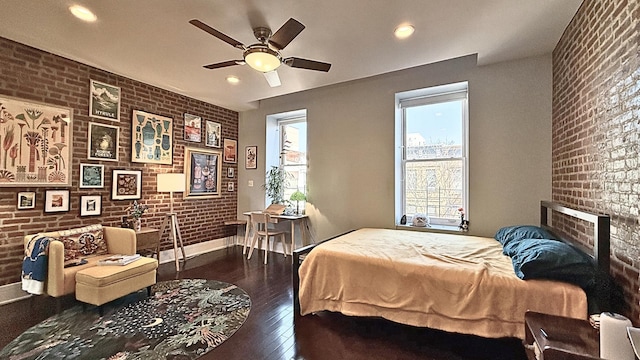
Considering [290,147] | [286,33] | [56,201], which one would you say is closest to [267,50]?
[286,33]

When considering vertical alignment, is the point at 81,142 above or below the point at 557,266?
above

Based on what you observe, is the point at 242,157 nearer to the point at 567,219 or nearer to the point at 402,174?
the point at 402,174

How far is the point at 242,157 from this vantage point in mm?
5656

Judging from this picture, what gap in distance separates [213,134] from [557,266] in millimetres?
5143

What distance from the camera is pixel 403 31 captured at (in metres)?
2.64

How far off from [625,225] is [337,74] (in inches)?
123

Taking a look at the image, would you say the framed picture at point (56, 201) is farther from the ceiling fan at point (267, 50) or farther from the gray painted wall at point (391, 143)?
the gray painted wall at point (391, 143)

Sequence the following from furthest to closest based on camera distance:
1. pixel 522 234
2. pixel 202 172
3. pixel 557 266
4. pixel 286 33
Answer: pixel 202 172 < pixel 522 234 < pixel 286 33 < pixel 557 266

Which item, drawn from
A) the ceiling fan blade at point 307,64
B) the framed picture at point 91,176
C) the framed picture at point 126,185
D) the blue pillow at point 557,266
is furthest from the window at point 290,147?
the blue pillow at point 557,266

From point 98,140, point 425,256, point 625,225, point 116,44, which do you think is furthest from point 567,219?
point 98,140

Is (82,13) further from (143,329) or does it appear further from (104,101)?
(143,329)

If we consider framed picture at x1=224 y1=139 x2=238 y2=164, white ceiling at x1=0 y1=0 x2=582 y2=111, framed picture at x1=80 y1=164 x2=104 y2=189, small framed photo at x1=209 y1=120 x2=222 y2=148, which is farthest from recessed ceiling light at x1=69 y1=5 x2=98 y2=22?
framed picture at x1=224 y1=139 x2=238 y2=164

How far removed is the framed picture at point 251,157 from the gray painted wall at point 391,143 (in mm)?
103

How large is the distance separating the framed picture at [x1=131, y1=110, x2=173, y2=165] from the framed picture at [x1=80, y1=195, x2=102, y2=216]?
71 centimetres
